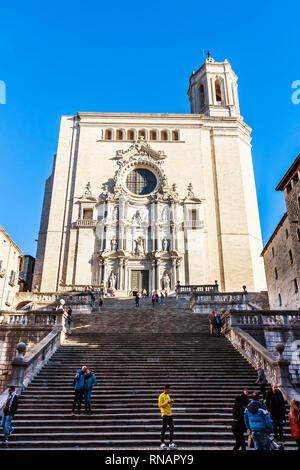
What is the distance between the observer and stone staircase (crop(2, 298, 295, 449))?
24.9 ft

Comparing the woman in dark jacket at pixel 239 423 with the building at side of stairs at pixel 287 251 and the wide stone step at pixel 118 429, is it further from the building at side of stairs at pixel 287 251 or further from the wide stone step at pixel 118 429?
the building at side of stairs at pixel 287 251

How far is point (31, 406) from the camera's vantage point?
906 centimetres

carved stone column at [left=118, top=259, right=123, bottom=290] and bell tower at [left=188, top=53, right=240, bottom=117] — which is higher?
bell tower at [left=188, top=53, right=240, bottom=117]

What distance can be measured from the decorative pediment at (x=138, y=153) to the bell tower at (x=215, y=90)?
8294 millimetres

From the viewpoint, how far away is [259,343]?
12773mm

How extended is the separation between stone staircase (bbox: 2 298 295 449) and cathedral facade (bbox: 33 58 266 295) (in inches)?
539

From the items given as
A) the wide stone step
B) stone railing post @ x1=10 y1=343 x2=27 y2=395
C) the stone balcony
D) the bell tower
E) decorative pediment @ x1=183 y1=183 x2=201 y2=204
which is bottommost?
the wide stone step

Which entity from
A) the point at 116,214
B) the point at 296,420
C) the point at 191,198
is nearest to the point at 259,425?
the point at 296,420

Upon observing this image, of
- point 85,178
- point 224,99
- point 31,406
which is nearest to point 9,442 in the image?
point 31,406

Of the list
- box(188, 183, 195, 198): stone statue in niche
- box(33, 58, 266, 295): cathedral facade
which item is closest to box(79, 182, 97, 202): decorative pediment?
box(33, 58, 266, 295): cathedral facade

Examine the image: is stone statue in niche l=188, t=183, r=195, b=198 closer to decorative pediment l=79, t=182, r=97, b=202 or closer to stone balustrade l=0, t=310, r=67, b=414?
decorative pediment l=79, t=182, r=97, b=202

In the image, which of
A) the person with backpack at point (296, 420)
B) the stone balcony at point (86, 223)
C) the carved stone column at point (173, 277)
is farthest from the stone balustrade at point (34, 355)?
the stone balcony at point (86, 223)
